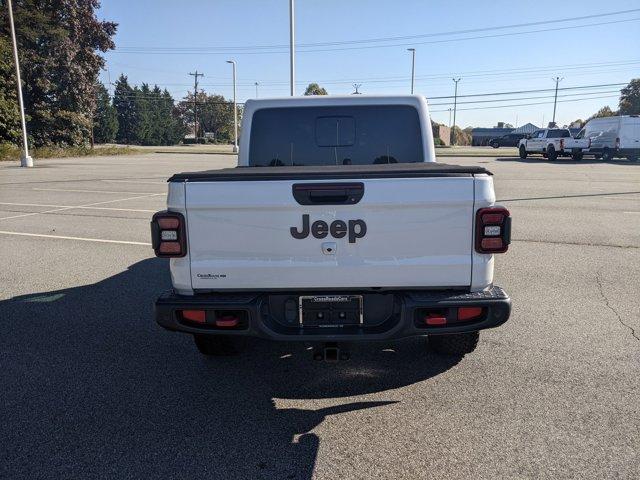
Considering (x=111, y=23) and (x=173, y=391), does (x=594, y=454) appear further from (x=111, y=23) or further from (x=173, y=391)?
(x=111, y=23)

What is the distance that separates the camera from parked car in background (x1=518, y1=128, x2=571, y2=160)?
31547 millimetres

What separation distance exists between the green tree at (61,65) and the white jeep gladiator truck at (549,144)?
3630cm

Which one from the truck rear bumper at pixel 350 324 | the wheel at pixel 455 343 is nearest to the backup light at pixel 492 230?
the truck rear bumper at pixel 350 324

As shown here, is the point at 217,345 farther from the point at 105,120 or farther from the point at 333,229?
the point at 105,120

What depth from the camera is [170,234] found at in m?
3.01

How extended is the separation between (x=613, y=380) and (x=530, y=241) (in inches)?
204

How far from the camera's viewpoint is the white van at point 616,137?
1171 inches

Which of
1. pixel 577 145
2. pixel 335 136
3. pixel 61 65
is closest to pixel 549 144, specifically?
pixel 577 145

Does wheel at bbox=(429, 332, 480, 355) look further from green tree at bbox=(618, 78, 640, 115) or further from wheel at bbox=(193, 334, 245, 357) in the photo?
green tree at bbox=(618, 78, 640, 115)

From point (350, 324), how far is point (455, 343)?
120 centimetres

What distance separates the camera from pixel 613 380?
3598mm

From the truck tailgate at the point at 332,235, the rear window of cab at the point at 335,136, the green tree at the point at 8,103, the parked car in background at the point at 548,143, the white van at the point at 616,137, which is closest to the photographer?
the truck tailgate at the point at 332,235

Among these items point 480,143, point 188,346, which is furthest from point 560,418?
point 480,143

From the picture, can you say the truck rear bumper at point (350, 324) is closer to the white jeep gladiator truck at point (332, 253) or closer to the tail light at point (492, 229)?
the white jeep gladiator truck at point (332, 253)
